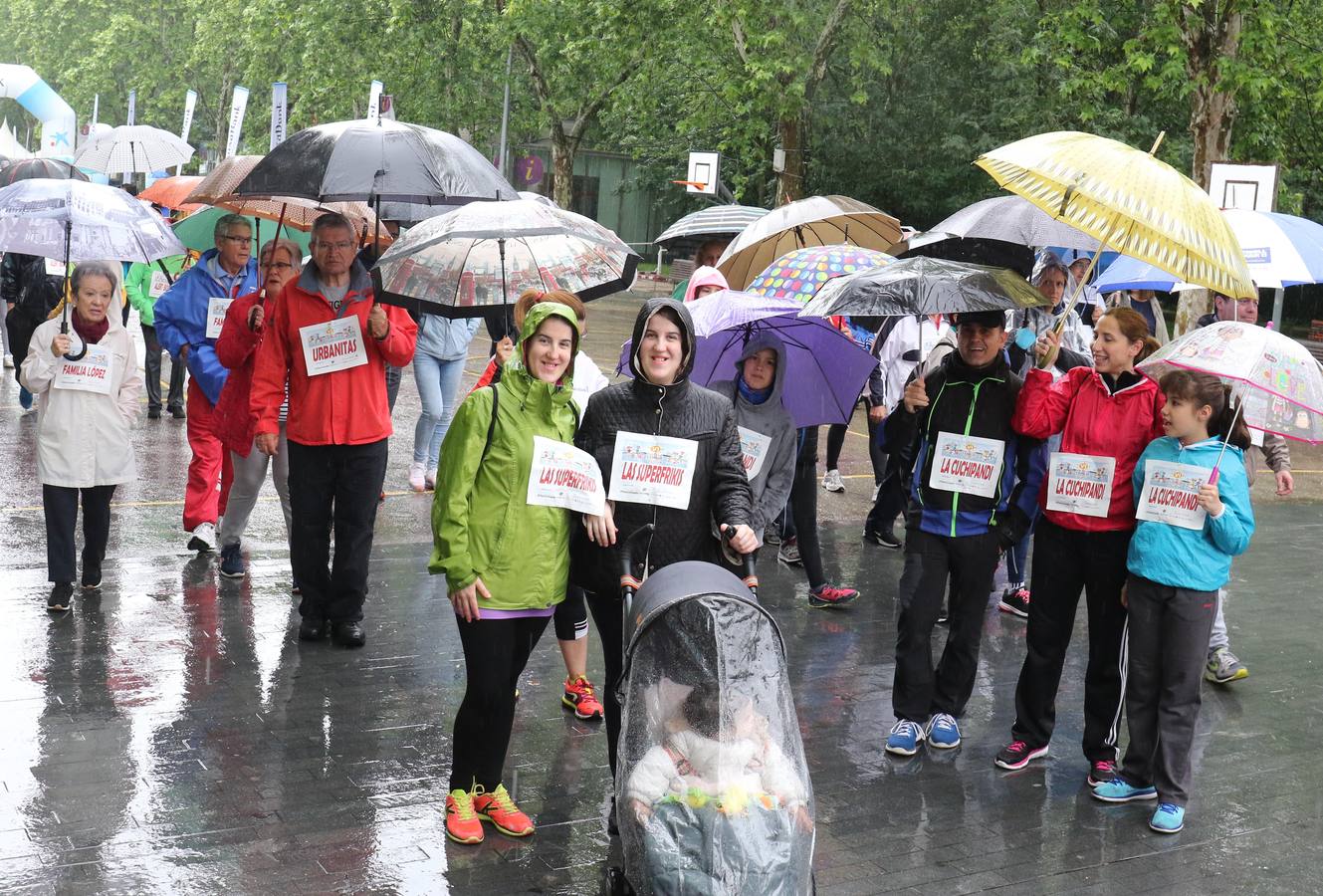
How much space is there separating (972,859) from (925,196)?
33.5m

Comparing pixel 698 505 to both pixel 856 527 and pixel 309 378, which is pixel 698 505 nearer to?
pixel 309 378

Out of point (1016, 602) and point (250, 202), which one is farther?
point (1016, 602)

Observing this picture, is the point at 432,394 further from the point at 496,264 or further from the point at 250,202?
→ the point at 496,264

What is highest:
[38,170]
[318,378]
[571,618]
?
[38,170]

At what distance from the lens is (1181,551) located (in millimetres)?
5656

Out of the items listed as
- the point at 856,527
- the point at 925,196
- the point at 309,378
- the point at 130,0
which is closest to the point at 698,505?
the point at 309,378

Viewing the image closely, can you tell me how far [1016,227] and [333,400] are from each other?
4.27 metres

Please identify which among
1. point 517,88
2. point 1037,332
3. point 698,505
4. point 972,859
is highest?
point 517,88

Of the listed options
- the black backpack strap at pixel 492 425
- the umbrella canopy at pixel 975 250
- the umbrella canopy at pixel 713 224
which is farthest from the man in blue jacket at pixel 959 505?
the umbrella canopy at pixel 713 224

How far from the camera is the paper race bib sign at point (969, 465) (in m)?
6.18

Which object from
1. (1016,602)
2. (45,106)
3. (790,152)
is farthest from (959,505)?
(45,106)

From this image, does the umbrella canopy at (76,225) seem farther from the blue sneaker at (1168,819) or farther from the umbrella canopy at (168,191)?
the umbrella canopy at (168,191)

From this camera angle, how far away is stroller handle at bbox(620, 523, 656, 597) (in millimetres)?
4871

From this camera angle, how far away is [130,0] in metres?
56.6
